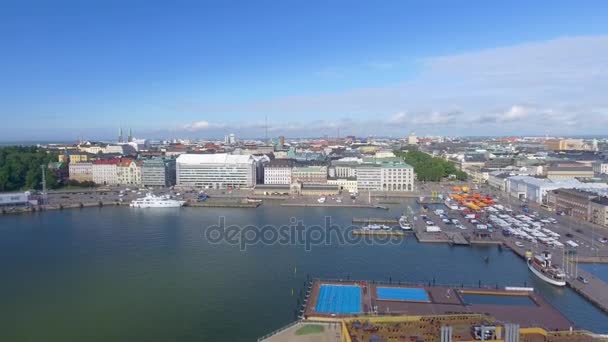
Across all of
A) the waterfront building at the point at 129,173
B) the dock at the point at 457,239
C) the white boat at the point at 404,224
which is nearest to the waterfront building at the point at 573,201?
the dock at the point at 457,239

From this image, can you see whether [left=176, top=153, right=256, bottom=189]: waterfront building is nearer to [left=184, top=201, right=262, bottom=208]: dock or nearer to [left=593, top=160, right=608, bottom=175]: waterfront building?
[left=184, top=201, right=262, bottom=208]: dock

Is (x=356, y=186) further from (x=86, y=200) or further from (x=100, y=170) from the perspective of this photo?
(x=100, y=170)

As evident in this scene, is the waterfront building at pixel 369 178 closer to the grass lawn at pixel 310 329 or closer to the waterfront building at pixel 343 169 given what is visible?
the waterfront building at pixel 343 169

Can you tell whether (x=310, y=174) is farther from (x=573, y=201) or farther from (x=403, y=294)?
(x=403, y=294)

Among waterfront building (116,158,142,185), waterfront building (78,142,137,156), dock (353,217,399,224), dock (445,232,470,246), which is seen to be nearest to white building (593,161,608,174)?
dock (353,217,399,224)

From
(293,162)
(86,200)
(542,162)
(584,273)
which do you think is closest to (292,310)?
(584,273)
